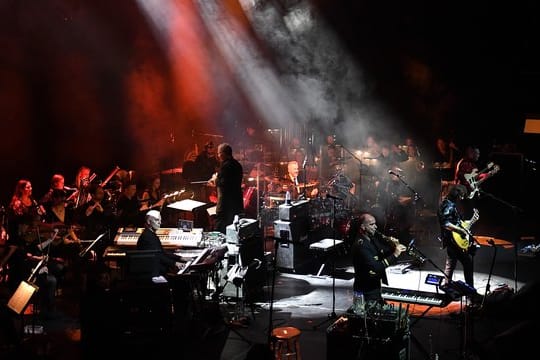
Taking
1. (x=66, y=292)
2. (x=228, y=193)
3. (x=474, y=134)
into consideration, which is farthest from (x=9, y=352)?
(x=474, y=134)

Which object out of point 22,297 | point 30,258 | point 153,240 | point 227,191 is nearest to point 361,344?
point 153,240

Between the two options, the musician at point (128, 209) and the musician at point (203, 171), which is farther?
the musician at point (203, 171)

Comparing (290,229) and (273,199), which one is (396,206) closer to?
(273,199)

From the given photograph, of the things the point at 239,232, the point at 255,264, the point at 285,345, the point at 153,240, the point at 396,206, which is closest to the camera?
the point at 285,345

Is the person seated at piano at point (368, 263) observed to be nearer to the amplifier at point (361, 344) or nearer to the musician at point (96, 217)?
the amplifier at point (361, 344)

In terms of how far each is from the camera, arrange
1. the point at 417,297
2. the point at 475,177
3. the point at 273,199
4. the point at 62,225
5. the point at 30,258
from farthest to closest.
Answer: the point at 273,199, the point at 475,177, the point at 62,225, the point at 30,258, the point at 417,297

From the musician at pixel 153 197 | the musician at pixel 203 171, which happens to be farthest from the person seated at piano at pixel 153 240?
the musician at pixel 203 171

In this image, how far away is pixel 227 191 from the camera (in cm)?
1220

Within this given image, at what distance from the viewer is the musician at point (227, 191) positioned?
12.2m

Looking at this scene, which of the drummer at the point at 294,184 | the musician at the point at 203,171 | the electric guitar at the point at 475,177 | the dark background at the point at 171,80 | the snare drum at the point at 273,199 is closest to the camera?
the electric guitar at the point at 475,177

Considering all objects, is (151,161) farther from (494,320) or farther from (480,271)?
(494,320)

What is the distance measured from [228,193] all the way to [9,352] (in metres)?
4.82

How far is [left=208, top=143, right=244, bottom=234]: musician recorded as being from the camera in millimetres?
12203

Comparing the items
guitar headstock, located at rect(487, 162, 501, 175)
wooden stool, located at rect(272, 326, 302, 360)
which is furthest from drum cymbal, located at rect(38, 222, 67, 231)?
guitar headstock, located at rect(487, 162, 501, 175)
